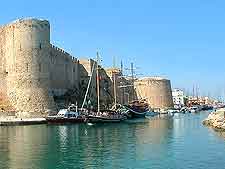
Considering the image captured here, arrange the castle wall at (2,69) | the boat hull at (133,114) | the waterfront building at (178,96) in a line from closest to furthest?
the castle wall at (2,69) → the boat hull at (133,114) → the waterfront building at (178,96)

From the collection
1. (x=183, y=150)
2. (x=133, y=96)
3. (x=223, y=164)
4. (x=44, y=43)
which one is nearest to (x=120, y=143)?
(x=183, y=150)

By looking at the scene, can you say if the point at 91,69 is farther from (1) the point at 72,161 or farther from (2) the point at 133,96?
(1) the point at 72,161

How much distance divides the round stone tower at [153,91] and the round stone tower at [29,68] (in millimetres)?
21690

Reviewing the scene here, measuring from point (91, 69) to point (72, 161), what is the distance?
86.3 feet

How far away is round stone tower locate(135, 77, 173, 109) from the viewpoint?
4903cm

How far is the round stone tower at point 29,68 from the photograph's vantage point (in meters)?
28.0

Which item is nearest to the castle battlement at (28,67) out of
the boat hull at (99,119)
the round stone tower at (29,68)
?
the round stone tower at (29,68)

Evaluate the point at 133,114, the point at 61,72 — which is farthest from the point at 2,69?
the point at 133,114

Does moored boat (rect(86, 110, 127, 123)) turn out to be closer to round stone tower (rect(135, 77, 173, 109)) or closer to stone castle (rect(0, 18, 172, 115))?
stone castle (rect(0, 18, 172, 115))

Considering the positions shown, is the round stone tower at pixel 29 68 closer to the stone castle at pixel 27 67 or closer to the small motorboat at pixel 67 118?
the stone castle at pixel 27 67

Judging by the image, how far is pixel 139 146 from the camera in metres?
14.4

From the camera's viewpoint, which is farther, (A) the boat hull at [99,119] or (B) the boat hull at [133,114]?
(B) the boat hull at [133,114]

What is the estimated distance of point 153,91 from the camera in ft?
161

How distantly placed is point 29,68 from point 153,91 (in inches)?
900
